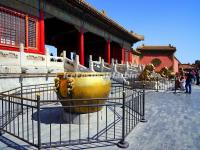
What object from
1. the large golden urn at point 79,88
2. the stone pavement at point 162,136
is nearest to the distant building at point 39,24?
the large golden urn at point 79,88

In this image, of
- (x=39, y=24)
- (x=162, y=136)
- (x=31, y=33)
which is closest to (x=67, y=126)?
(x=162, y=136)

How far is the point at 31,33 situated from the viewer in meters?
12.4

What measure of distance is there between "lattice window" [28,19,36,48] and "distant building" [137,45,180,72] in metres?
27.8

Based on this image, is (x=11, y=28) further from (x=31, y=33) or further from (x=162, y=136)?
(x=162, y=136)

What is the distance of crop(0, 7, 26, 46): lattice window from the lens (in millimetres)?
10648

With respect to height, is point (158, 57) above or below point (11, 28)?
above

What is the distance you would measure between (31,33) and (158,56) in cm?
2973

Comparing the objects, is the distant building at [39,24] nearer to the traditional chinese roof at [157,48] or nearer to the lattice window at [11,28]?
the lattice window at [11,28]

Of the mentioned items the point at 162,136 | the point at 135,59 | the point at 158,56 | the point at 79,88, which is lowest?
the point at 162,136

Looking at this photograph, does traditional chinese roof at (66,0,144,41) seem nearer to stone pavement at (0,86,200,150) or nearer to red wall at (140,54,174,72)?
stone pavement at (0,86,200,150)

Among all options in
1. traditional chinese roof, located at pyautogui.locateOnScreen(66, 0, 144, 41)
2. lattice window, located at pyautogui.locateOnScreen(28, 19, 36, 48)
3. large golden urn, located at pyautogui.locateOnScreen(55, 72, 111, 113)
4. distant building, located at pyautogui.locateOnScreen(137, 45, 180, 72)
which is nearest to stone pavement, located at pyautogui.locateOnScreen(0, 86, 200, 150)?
large golden urn, located at pyautogui.locateOnScreen(55, 72, 111, 113)

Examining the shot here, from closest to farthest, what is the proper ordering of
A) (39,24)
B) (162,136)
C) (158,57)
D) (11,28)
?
1. (162,136)
2. (11,28)
3. (39,24)
4. (158,57)

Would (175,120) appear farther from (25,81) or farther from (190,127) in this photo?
(25,81)

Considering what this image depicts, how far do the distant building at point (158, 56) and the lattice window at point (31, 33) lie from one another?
2785 centimetres
